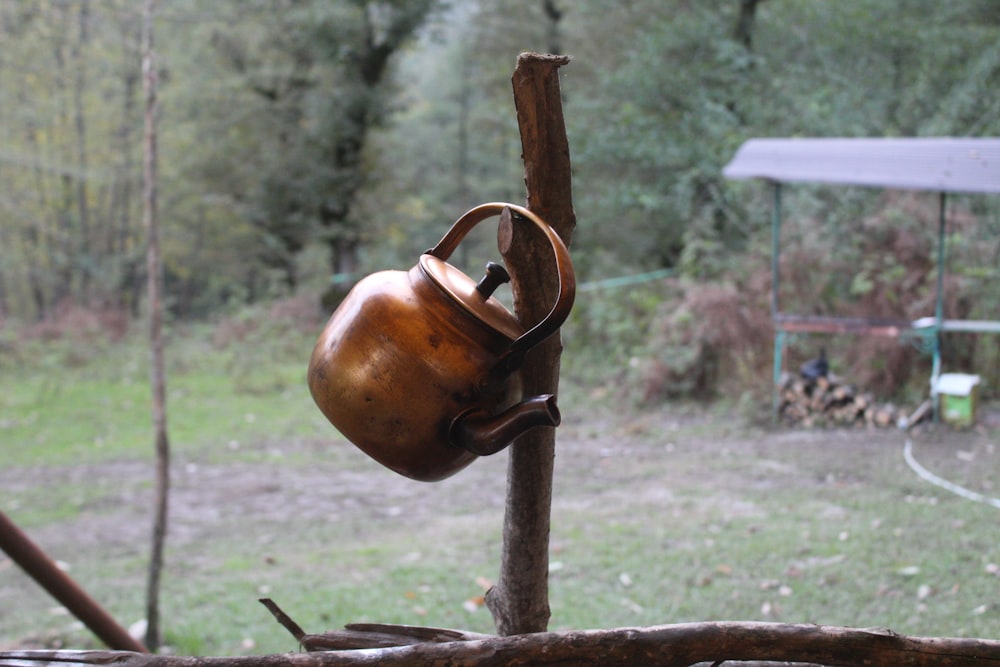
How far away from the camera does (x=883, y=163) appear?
23.0ft

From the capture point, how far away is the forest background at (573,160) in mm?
8797

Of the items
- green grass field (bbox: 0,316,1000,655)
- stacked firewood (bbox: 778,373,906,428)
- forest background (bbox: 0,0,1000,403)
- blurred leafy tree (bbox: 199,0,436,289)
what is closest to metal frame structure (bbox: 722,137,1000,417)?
stacked firewood (bbox: 778,373,906,428)

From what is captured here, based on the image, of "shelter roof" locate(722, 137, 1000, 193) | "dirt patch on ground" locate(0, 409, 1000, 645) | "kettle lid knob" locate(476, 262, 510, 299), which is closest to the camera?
"kettle lid knob" locate(476, 262, 510, 299)

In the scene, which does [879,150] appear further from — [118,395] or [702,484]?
[118,395]

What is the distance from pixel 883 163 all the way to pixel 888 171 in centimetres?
18

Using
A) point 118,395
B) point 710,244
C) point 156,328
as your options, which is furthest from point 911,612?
point 118,395

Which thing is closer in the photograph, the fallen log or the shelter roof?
the fallen log

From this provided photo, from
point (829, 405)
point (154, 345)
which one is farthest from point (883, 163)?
point (154, 345)

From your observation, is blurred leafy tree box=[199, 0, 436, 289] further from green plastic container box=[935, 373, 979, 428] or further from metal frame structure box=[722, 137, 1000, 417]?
green plastic container box=[935, 373, 979, 428]

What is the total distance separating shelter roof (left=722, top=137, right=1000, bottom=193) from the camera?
20.9 feet

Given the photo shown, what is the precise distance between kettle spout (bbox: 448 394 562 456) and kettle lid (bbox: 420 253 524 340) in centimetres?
12

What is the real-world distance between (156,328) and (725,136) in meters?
8.72

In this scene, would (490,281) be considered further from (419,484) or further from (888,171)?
(888,171)

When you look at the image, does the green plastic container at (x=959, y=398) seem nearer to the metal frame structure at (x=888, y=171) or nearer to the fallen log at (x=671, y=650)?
the metal frame structure at (x=888, y=171)
